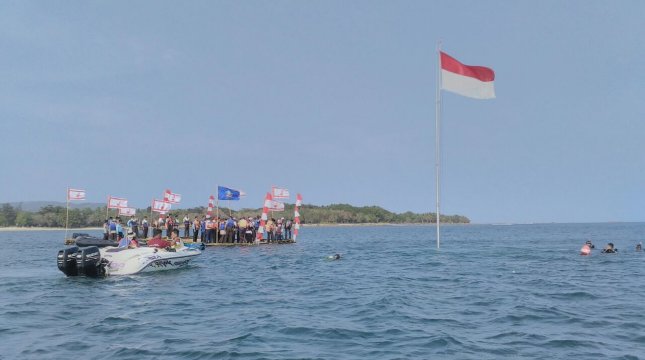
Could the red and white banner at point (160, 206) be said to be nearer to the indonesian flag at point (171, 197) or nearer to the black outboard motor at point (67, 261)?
the indonesian flag at point (171, 197)

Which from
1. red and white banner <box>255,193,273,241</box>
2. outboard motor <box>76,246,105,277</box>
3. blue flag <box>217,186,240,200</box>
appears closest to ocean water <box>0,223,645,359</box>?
outboard motor <box>76,246,105,277</box>

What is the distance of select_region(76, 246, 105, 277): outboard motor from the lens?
1800cm

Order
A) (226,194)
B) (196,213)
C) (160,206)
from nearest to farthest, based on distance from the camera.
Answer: (160,206)
(226,194)
(196,213)

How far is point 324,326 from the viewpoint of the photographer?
10.9 m

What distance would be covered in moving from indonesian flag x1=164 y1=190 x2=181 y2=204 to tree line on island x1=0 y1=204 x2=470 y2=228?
28743mm

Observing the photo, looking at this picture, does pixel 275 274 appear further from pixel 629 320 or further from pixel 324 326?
pixel 629 320

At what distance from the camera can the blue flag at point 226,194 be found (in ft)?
134

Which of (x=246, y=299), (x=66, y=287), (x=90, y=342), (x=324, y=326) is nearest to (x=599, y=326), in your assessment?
(x=324, y=326)

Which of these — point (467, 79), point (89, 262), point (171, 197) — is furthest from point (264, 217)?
point (89, 262)

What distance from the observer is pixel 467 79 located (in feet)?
89.3

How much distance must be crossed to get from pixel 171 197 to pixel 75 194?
26.0 ft

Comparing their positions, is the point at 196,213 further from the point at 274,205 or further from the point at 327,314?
the point at 327,314

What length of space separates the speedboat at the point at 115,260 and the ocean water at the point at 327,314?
40 centimetres

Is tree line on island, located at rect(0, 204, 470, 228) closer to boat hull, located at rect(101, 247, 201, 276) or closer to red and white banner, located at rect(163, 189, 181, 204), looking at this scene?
red and white banner, located at rect(163, 189, 181, 204)
